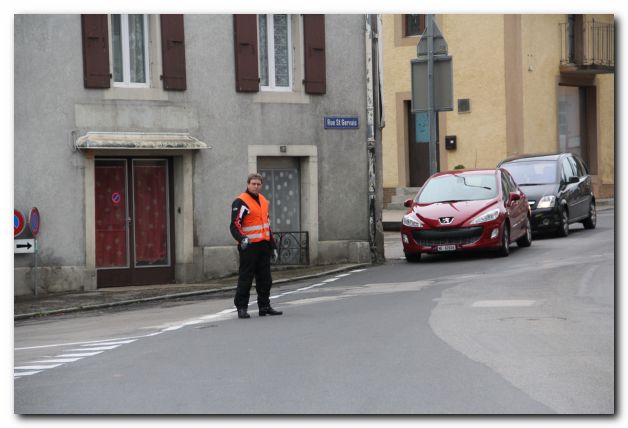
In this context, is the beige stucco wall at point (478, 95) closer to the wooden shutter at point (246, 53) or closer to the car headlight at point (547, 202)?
the car headlight at point (547, 202)

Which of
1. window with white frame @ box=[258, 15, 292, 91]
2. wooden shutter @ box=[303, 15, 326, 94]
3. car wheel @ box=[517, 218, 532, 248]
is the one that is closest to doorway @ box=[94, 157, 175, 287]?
window with white frame @ box=[258, 15, 292, 91]

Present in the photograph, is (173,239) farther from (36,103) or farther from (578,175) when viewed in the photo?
(578,175)

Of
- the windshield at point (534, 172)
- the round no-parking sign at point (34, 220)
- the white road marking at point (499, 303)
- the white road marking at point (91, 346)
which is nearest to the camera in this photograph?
the white road marking at point (91, 346)

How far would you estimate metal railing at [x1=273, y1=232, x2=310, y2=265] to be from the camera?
23375 millimetres

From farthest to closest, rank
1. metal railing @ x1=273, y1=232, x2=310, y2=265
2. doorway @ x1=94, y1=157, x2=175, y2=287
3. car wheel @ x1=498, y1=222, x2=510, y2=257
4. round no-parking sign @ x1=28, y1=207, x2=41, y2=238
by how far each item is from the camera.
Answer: metal railing @ x1=273, y1=232, x2=310, y2=265 < doorway @ x1=94, y1=157, x2=175, y2=287 < car wheel @ x1=498, y1=222, x2=510, y2=257 < round no-parking sign @ x1=28, y1=207, x2=41, y2=238

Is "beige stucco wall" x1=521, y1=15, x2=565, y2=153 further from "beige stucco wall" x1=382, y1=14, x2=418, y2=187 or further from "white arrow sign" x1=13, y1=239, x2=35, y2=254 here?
"white arrow sign" x1=13, y1=239, x2=35, y2=254

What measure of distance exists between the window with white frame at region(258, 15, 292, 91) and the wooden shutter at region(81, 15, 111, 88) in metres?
2.82

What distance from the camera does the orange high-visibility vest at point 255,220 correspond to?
14344 millimetres

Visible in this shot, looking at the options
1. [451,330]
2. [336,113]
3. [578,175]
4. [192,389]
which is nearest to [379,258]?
[336,113]

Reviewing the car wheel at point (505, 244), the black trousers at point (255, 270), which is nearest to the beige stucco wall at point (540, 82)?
the car wheel at point (505, 244)

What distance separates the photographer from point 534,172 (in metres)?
25.2

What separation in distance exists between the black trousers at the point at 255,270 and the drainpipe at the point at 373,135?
8.93m

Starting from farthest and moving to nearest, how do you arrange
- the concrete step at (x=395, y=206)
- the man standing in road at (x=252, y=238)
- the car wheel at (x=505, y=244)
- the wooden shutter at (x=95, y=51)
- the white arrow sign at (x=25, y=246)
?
the concrete step at (x=395, y=206)
the car wheel at (x=505, y=244)
the wooden shutter at (x=95, y=51)
the white arrow sign at (x=25, y=246)
the man standing in road at (x=252, y=238)

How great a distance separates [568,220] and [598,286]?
8323mm
